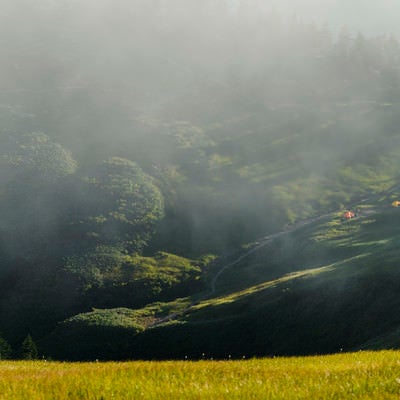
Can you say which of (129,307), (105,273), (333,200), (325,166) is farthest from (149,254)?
(325,166)

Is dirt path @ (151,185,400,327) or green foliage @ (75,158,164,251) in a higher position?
green foliage @ (75,158,164,251)

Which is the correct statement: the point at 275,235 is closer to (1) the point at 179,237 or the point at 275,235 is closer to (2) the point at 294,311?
(1) the point at 179,237

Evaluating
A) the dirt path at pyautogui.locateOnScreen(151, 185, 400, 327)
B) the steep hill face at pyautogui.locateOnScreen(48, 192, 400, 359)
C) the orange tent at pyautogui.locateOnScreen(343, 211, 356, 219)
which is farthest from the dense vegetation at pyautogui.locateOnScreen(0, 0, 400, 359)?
the orange tent at pyautogui.locateOnScreen(343, 211, 356, 219)

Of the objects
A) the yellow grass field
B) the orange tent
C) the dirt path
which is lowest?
the dirt path

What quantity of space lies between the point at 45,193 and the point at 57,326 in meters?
60.9

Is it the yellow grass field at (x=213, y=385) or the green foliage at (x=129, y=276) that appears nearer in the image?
the yellow grass field at (x=213, y=385)

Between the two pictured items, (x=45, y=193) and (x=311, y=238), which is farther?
(x=45, y=193)

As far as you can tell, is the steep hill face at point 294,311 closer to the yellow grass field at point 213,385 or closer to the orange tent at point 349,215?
the orange tent at point 349,215

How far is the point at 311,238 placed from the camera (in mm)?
126062

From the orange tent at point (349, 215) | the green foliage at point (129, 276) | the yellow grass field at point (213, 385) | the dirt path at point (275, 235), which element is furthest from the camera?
the orange tent at point (349, 215)

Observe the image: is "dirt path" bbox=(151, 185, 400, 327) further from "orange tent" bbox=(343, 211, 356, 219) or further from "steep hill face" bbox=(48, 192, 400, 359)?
"orange tent" bbox=(343, 211, 356, 219)

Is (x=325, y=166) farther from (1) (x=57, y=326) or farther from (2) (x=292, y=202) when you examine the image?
(1) (x=57, y=326)

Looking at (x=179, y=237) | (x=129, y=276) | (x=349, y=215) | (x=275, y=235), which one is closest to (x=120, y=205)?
(x=179, y=237)

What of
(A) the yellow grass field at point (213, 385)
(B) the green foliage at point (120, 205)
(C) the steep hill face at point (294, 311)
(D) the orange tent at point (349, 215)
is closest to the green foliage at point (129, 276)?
(B) the green foliage at point (120, 205)
